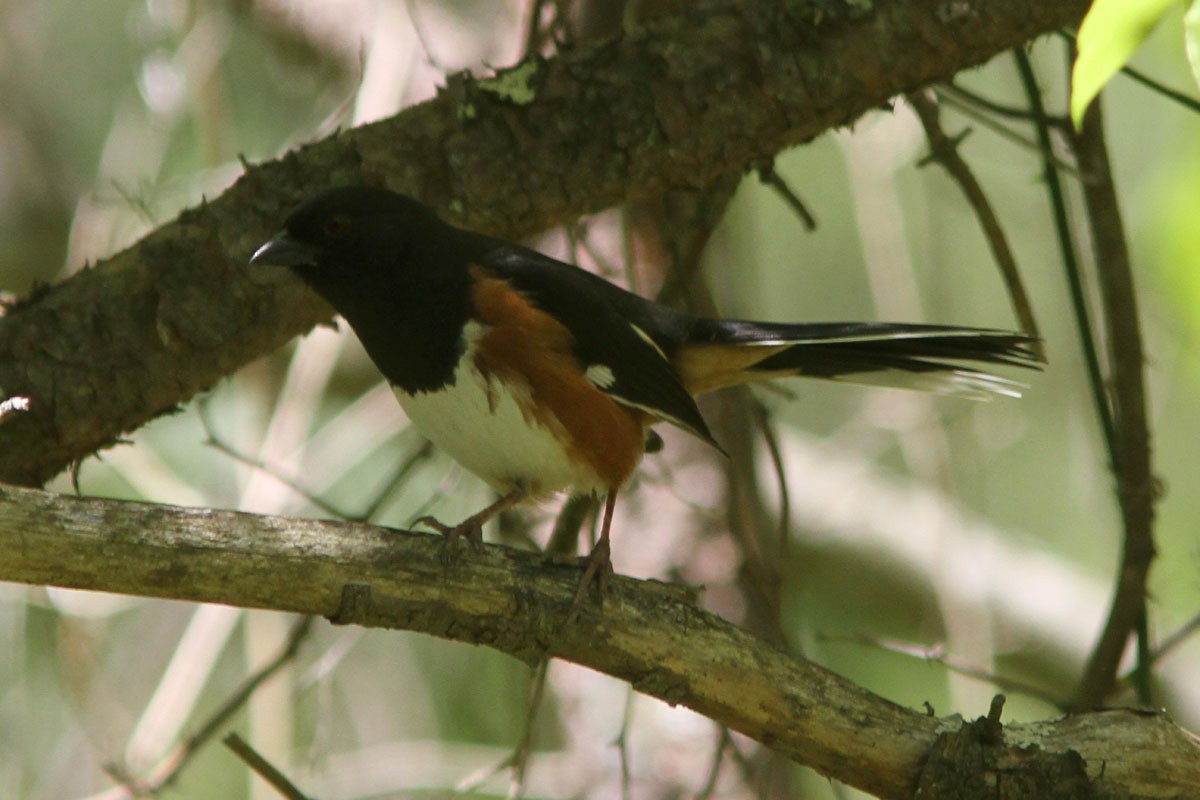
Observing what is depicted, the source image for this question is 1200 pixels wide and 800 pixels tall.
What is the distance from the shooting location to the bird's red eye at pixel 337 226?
8.21ft

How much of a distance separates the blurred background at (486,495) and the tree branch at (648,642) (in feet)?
1.79

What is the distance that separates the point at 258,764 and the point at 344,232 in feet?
3.51

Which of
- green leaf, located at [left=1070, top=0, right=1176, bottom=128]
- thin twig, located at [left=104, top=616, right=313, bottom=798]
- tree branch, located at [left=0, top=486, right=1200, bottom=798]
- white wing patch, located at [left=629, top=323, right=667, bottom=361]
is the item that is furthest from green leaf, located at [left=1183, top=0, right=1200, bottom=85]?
thin twig, located at [left=104, top=616, right=313, bottom=798]

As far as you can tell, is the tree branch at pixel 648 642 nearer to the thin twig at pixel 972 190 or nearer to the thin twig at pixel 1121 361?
the thin twig at pixel 1121 361

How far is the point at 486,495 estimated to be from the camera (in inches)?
172

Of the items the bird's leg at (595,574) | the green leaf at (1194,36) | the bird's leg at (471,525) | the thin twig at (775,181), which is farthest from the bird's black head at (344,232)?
the green leaf at (1194,36)

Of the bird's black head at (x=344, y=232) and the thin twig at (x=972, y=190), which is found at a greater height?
the thin twig at (x=972, y=190)

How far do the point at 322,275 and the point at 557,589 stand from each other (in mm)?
966

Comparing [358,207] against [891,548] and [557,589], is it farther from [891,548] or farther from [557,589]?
[891,548]

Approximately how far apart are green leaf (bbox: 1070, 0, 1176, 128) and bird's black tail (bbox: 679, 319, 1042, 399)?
1529 millimetres

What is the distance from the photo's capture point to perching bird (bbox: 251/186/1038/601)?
248cm

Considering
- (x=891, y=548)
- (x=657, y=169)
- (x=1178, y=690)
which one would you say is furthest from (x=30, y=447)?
(x=1178, y=690)

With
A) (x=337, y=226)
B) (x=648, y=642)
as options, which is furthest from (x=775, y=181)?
(x=648, y=642)

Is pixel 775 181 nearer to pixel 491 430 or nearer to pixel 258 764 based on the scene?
pixel 491 430
